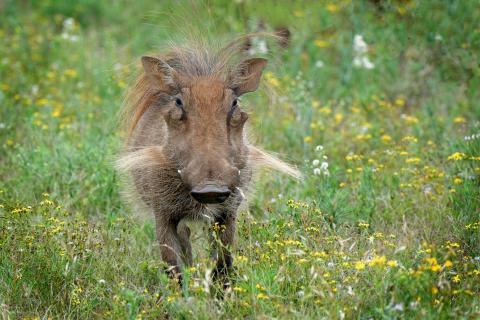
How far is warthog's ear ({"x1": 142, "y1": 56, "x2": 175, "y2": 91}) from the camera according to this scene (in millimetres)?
4551

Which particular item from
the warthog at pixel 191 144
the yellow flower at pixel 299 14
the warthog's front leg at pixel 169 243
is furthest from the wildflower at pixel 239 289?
the yellow flower at pixel 299 14

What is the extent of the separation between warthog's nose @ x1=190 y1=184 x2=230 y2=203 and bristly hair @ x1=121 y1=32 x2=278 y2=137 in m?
0.77

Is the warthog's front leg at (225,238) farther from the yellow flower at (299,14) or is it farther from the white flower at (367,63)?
the yellow flower at (299,14)

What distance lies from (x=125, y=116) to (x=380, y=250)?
6.48 feet

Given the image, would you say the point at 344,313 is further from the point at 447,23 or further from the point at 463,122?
the point at 447,23

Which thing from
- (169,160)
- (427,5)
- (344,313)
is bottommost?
(344,313)

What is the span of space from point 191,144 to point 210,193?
14.8 inches

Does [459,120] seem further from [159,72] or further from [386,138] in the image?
[159,72]

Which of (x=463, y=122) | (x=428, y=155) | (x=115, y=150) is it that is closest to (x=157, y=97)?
(x=115, y=150)

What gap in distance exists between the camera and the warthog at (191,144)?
409 cm

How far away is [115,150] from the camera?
596 cm

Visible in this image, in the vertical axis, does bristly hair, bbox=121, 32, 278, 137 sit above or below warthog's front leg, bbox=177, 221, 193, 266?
above

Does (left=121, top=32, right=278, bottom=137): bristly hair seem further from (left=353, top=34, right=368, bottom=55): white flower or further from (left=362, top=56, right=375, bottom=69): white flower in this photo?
(left=362, top=56, right=375, bottom=69): white flower

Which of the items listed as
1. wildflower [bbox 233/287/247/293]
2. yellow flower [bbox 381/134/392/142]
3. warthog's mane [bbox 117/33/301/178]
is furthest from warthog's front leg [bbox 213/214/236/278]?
yellow flower [bbox 381/134/392/142]
